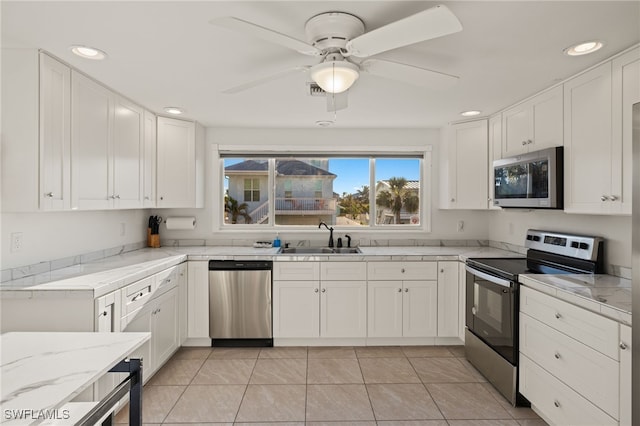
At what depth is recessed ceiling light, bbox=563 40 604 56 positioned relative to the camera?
1.85 m

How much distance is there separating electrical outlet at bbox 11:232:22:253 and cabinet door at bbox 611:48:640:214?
3.66m

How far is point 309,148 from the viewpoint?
3908mm

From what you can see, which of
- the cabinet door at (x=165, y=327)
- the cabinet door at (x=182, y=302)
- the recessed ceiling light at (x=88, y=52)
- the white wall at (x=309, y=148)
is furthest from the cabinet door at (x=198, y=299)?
the recessed ceiling light at (x=88, y=52)

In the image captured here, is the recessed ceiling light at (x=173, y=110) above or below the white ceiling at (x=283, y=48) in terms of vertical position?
above

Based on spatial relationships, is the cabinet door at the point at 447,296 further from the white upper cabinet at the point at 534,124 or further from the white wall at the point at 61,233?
the white wall at the point at 61,233

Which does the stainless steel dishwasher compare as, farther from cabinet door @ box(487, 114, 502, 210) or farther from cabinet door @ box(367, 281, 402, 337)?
cabinet door @ box(487, 114, 502, 210)

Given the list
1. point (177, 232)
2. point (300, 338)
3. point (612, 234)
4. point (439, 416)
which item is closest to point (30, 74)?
point (177, 232)

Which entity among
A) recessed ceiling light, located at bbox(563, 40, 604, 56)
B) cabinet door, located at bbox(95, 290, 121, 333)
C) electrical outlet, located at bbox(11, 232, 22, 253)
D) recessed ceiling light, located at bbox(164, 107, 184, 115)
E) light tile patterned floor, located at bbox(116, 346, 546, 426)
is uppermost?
recessed ceiling light, located at bbox(164, 107, 184, 115)

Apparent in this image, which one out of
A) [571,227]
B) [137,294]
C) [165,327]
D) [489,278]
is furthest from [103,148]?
[571,227]

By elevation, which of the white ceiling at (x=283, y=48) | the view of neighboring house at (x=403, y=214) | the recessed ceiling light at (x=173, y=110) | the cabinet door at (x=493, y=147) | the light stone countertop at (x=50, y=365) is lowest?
the light stone countertop at (x=50, y=365)

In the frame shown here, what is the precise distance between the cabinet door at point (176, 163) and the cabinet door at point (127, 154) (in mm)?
334

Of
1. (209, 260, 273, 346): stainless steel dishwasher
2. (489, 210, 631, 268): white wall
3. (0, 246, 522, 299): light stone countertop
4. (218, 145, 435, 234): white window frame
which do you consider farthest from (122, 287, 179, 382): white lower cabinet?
(489, 210, 631, 268): white wall

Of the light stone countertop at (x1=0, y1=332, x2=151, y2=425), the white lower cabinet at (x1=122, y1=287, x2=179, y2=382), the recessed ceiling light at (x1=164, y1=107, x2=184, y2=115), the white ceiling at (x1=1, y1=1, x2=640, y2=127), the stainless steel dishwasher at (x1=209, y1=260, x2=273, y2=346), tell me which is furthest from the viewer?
the stainless steel dishwasher at (x1=209, y1=260, x2=273, y2=346)

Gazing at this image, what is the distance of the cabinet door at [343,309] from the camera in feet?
10.8
